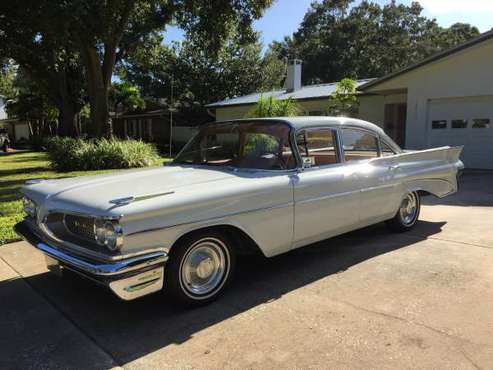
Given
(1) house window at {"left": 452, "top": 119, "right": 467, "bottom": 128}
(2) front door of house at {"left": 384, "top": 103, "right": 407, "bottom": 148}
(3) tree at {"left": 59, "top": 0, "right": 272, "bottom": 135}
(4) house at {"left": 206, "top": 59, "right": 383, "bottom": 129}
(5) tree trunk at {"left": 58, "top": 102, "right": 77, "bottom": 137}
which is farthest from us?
(5) tree trunk at {"left": 58, "top": 102, "right": 77, "bottom": 137}

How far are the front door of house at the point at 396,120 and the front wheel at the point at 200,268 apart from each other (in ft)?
49.6

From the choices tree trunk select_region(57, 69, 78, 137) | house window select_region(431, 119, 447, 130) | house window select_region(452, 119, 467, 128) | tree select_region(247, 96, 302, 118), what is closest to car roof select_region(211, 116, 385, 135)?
tree select_region(247, 96, 302, 118)

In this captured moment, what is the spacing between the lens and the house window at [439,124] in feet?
46.5

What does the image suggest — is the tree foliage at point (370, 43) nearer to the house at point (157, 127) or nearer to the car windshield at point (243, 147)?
the house at point (157, 127)

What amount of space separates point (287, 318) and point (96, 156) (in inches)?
479

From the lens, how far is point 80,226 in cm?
356

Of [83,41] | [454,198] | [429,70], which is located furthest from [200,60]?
[454,198]

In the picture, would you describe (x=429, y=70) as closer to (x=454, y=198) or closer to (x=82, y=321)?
(x=454, y=198)

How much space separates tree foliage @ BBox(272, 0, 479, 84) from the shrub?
28003mm

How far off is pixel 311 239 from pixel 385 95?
1453 cm

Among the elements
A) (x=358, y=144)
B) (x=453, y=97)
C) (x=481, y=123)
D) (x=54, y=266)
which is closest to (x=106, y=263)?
(x=54, y=266)

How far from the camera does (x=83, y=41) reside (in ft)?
47.4

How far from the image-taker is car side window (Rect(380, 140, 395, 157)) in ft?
18.3

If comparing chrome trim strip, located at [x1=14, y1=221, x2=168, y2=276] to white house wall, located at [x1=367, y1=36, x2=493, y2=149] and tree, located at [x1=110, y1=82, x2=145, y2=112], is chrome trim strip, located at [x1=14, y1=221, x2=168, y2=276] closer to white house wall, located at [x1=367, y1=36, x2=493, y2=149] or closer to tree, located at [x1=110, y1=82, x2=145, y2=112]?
white house wall, located at [x1=367, y1=36, x2=493, y2=149]
